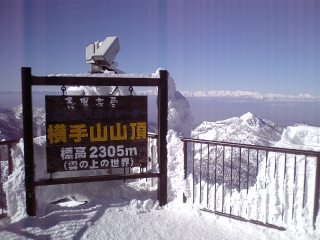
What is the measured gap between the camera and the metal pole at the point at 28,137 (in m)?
3.62

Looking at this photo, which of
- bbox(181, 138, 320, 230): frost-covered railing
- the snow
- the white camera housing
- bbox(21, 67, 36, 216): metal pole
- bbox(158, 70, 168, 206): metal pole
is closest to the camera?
bbox(181, 138, 320, 230): frost-covered railing

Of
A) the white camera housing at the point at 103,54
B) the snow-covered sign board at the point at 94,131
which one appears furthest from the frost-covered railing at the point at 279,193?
the white camera housing at the point at 103,54

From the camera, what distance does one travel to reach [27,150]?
3.73 meters

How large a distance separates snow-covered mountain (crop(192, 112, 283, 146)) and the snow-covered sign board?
1689cm

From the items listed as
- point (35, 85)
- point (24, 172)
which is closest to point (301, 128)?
point (35, 85)

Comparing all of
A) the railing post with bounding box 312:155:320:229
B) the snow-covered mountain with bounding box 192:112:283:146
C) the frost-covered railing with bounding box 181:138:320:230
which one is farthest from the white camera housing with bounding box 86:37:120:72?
the snow-covered mountain with bounding box 192:112:283:146

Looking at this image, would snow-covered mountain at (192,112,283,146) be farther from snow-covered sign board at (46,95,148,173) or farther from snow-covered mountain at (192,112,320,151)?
snow-covered sign board at (46,95,148,173)

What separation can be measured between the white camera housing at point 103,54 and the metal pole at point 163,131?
1.88 metres

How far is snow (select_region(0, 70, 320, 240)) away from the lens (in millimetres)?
3340

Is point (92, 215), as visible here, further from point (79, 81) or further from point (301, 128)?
point (301, 128)

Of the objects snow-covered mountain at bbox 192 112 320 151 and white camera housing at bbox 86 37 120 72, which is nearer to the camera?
white camera housing at bbox 86 37 120 72

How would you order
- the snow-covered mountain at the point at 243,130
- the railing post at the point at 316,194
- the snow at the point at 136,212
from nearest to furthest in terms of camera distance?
the railing post at the point at 316,194, the snow at the point at 136,212, the snow-covered mountain at the point at 243,130

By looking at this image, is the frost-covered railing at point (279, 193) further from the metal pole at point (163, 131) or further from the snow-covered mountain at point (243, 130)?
the snow-covered mountain at point (243, 130)

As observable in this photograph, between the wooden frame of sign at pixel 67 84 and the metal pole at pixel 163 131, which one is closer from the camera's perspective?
the wooden frame of sign at pixel 67 84
